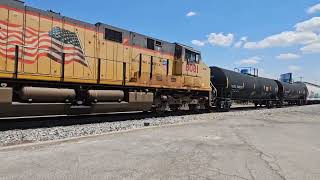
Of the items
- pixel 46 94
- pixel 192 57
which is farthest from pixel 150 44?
pixel 46 94

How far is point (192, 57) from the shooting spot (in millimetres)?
21375

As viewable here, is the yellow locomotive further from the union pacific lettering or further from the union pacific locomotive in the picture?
the union pacific lettering

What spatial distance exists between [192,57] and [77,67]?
30.5 feet

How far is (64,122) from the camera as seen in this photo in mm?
12992

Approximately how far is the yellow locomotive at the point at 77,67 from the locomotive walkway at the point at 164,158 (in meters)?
3.53

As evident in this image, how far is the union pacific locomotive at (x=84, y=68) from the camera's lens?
1158 cm

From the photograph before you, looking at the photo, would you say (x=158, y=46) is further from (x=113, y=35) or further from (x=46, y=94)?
(x=46, y=94)

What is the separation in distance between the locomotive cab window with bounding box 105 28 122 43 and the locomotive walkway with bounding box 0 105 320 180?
6362 millimetres

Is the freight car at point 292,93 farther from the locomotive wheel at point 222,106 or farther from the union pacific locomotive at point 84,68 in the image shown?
the union pacific locomotive at point 84,68

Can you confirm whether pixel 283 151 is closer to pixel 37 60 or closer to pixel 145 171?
pixel 145 171

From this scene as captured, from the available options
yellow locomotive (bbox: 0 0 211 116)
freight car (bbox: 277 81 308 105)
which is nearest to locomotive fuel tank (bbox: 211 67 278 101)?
freight car (bbox: 277 81 308 105)

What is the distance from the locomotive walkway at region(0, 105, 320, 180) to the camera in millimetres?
5762

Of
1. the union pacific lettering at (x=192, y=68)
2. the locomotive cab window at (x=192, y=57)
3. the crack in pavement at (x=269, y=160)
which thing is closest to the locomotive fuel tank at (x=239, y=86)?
the locomotive cab window at (x=192, y=57)

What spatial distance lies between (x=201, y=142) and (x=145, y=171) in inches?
142
